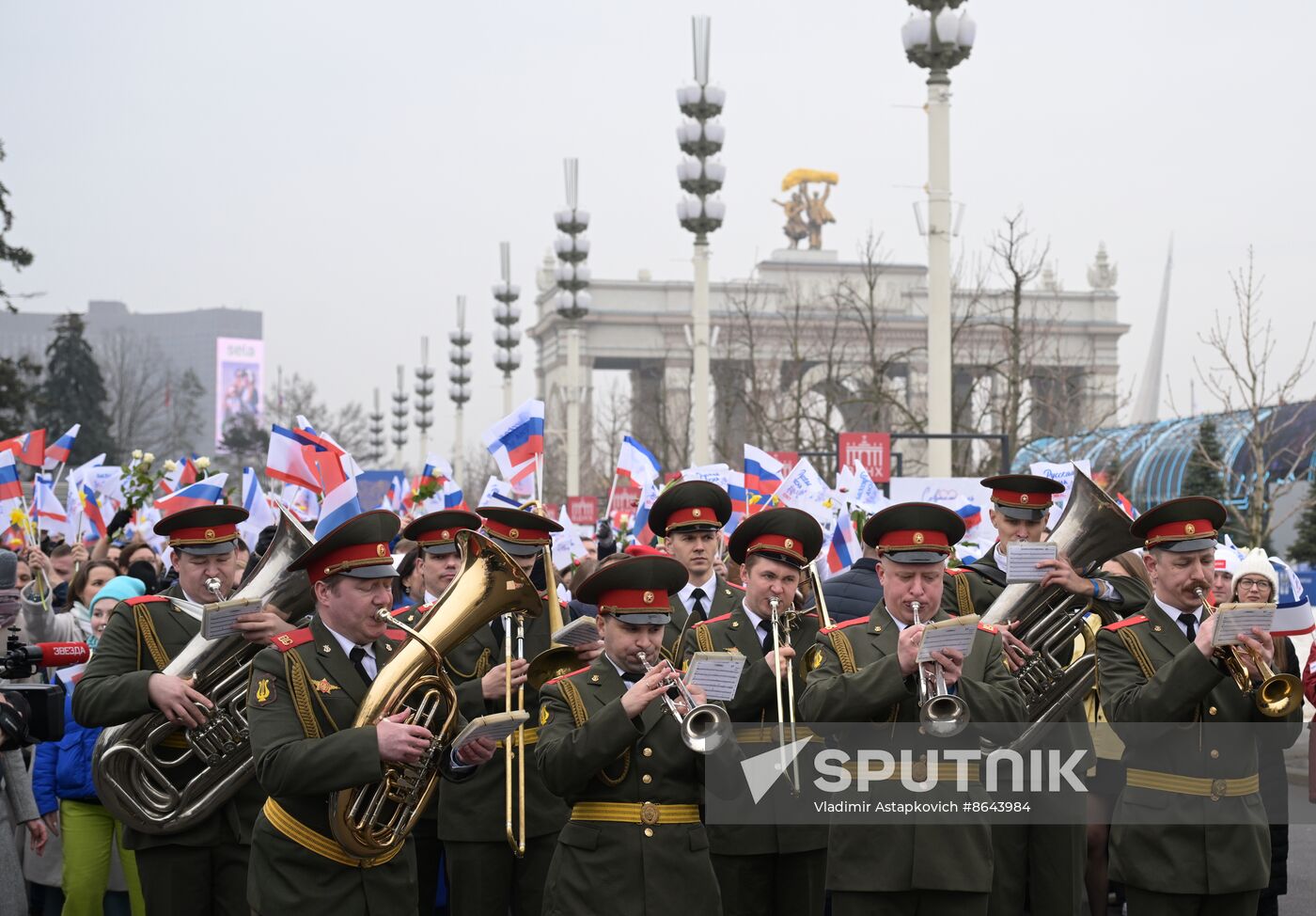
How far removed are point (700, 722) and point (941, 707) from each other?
0.84 meters

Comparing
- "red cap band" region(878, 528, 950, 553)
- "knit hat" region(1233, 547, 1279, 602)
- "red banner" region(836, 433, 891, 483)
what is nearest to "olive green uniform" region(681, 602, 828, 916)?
"red cap band" region(878, 528, 950, 553)

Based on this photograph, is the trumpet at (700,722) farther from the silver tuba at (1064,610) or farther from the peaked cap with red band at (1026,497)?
the peaked cap with red band at (1026,497)

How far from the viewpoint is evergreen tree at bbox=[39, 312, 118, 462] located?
6512 cm

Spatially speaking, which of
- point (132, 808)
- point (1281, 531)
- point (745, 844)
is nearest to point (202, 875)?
point (132, 808)

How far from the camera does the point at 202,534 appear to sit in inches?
290

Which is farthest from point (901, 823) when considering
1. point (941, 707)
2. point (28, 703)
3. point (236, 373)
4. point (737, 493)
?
point (236, 373)

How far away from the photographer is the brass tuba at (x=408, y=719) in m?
5.62

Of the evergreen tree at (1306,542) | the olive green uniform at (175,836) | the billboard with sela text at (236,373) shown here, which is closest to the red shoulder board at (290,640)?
the olive green uniform at (175,836)

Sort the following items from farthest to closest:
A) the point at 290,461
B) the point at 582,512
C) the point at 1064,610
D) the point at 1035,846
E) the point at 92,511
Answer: the point at 582,512 → the point at 92,511 → the point at 290,461 → the point at 1035,846 → the point at 1064,610

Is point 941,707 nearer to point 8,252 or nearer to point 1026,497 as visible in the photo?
point 1026,497

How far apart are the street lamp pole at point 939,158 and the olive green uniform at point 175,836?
34.2 ft

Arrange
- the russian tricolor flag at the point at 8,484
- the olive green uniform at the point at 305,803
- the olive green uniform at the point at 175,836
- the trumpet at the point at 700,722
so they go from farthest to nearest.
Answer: the russian tricolor flag at the point at 8,484 → the olive green uniform at the point at 175,836 → the olive green uniform at the point at 305,803 → the trumpet at the point at 700,722

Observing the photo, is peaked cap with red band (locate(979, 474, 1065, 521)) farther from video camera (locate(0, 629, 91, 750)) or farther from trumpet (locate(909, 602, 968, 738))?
video camera (locate(0, 629, 91, 750))

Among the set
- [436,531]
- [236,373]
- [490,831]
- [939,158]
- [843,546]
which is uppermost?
[939,158]
